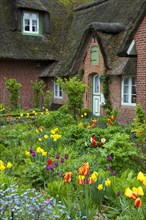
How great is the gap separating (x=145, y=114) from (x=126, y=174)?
7286 mm

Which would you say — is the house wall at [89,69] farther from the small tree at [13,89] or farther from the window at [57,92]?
the small tree at [13,89]

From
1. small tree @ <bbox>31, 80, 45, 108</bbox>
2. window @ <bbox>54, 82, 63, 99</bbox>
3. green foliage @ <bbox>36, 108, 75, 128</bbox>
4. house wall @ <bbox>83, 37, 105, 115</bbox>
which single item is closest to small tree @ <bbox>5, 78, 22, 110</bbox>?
small tree @ <bbox>31, 80, 45, 108</bbox>

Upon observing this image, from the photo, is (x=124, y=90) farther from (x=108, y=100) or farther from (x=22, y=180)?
(x=22, y=180)

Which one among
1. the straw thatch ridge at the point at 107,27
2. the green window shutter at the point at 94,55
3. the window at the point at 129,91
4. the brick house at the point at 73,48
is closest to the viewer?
the window at the point at 129,91

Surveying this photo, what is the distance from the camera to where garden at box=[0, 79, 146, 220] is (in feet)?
11.2

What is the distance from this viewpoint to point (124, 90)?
16500mm

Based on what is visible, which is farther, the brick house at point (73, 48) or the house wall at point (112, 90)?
the brick house at point (73, 48)

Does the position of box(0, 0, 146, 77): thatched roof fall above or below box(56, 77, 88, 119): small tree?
above

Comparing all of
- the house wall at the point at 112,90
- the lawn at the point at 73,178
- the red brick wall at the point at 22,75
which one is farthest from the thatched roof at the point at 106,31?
the lawn at the point at 73,178

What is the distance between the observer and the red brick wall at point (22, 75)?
21.2 m

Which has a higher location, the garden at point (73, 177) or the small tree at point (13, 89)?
the small tree at point (13, 89)

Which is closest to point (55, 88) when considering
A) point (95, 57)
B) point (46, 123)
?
point (95, 57)

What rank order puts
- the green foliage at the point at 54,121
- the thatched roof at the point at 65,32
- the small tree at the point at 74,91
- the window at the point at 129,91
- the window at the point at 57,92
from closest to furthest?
1. the green foliage at the point at 54,121
2. the small tree at the point at 74,91
3. the window at the point at 129,91
4. the thatched roof at the point at 65,32
5. the window at the point at 57,92

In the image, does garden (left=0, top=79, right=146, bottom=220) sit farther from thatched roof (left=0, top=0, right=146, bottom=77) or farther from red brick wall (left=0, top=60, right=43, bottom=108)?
red brick wall (left=0, top=60, right=43, bottom=108)
